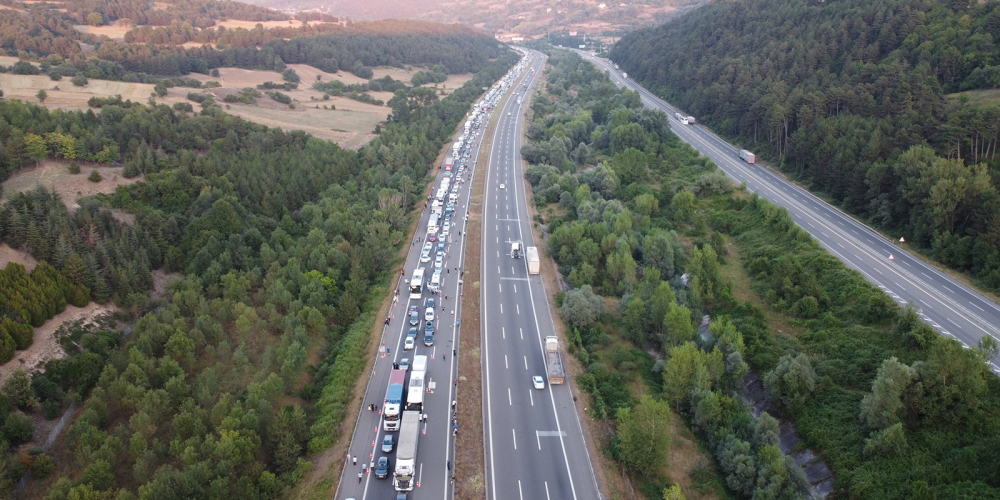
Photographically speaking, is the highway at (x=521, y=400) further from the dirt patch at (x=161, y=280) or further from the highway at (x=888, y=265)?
the dirt patch at (x=161, y=280)

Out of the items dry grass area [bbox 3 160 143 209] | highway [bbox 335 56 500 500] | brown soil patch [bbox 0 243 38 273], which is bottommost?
highway [bbox 335 56 500 500]

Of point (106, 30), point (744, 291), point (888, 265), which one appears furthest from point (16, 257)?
point (106, 30)

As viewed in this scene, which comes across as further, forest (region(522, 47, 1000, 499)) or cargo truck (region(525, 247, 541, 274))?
cargo truck (region(525, 247, 541, 274))

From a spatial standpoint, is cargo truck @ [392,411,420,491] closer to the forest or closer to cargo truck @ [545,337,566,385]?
cargo truck @ [545,337,566,385]

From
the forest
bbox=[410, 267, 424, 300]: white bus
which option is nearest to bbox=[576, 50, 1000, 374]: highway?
the forest

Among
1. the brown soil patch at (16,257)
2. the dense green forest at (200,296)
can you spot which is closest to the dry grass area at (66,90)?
the dense green forest at (200,296)

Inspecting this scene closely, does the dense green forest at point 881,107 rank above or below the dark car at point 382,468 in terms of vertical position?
above
